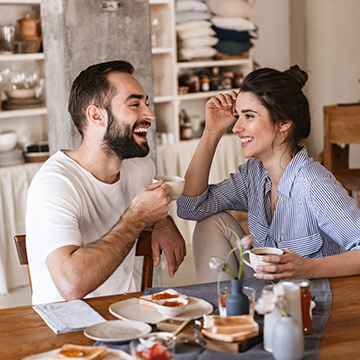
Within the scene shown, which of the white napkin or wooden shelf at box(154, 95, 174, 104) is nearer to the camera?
the white napkin

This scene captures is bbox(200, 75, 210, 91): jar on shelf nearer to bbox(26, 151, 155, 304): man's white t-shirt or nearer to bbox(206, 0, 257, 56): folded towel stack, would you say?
bbox(206, 0, 257, 56): folded towel stack

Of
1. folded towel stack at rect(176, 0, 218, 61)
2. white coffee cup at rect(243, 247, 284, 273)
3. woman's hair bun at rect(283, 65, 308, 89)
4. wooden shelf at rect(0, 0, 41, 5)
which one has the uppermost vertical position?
wooden shelf at rect(0, 0, 41, 5)

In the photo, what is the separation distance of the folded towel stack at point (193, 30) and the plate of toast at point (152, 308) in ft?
12.6

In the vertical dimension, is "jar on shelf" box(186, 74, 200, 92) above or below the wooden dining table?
above

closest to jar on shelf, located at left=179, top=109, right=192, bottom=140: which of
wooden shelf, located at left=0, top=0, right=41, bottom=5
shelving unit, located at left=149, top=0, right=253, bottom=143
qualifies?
shelving unit, located at left=149, top=0, right=253, bottom=143

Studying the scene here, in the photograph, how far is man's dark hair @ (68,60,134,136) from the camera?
249 centimetres

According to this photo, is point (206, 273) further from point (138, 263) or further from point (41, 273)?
point (138, 263)

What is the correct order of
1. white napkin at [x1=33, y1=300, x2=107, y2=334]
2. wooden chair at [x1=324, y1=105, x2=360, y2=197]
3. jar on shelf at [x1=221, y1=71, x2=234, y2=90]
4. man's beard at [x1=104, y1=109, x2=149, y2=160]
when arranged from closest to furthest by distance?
white napkin at [x1=33, y1=300, x2=107, y2=334], man's beard at [x1=104, y1=109, x2=149, y2=160], wooden chair at [x1=324, y1=105, x2=360, y2=197], jar on shelf at [x1=221, y1=71, x2=234, y2=90]

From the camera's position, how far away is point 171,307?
1755 mm

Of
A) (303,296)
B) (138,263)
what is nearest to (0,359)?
(303,296)

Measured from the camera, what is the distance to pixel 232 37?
5.74 m

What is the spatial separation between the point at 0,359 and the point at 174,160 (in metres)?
3.85

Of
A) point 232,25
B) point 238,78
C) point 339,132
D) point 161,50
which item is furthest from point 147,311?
point 238,78

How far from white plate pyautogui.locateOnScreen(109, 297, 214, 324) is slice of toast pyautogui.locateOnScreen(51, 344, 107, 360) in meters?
0.23
